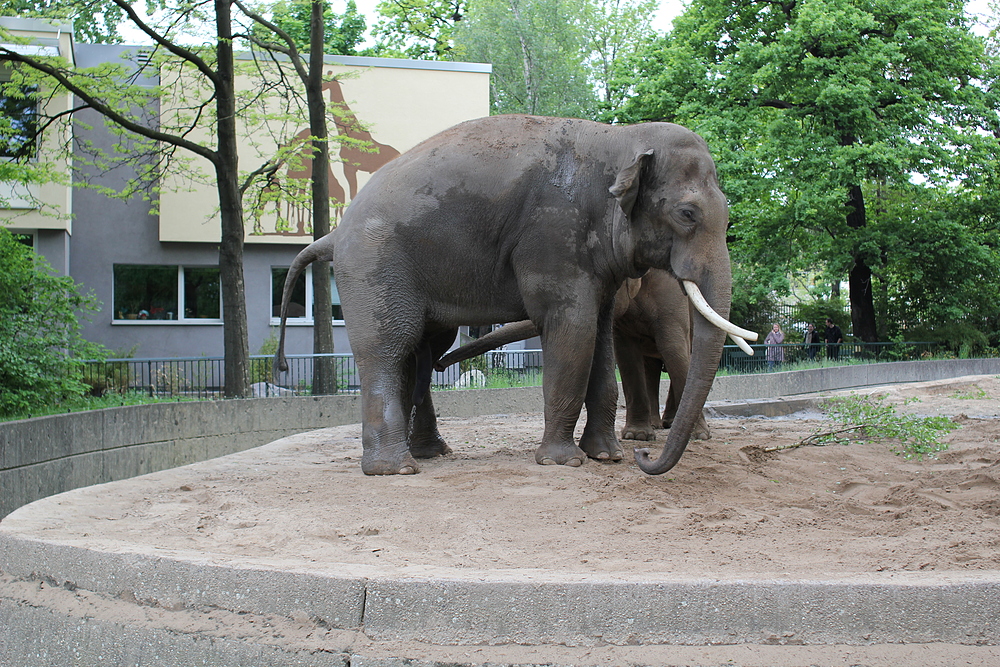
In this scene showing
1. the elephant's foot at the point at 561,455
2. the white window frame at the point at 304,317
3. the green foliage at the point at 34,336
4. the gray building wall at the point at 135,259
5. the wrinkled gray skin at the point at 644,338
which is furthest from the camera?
the white window frame at the point at 304,317

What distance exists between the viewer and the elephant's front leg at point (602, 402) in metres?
7.37

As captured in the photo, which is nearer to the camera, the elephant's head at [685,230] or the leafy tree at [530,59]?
the elephant's head at [685,230]

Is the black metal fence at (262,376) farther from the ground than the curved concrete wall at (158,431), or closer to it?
farther from the ground

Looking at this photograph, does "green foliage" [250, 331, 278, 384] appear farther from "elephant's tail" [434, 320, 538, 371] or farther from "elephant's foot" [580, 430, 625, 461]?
"elephant's foot" [580, 430, 625, 461]

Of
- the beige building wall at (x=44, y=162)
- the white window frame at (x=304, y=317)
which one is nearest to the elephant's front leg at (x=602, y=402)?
the beige building wall at (x=44, y=162)

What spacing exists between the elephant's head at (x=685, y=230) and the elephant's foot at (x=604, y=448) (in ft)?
3.46

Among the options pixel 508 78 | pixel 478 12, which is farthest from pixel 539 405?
pixel 478 12

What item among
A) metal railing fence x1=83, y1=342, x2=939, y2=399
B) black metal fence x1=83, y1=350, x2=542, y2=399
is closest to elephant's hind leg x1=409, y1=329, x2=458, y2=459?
metal railing fence x1=83, y1=342, x2=939, y2=399

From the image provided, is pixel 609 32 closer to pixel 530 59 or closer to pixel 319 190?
pixel 530 59

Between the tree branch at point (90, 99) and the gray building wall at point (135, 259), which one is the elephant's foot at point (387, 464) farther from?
the gray building wall at point (135, 259)

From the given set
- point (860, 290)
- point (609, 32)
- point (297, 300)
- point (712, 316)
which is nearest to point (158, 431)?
point (712, 316)

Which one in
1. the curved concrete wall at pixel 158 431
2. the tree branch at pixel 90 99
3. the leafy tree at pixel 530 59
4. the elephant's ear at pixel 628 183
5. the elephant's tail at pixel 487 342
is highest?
the leafy tree at pixel 530 59

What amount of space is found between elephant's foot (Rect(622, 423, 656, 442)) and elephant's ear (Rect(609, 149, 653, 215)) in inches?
133

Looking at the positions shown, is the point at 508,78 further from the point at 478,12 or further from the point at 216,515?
the point at 216,515
